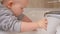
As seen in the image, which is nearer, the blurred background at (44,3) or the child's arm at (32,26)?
the child's arm at (32,26)

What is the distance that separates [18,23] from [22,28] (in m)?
0.02

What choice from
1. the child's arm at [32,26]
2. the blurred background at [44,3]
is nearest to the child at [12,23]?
the child's arm at [32,26]

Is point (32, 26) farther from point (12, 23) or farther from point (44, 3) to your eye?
point (44, 3)

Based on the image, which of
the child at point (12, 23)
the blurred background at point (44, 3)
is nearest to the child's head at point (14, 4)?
the child at point (12, 23)

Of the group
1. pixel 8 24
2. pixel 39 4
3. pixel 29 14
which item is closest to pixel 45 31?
pixel 8 24

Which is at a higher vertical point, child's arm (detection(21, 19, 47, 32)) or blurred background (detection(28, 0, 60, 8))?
blurred background (detection(28, 0, 60, 8))

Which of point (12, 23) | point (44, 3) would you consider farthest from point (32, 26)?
point (44, 3)

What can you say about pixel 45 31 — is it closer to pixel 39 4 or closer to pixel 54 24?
pixel 54 24

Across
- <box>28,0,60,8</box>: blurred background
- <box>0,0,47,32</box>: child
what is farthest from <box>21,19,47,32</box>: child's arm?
<box>28,0,60,8</box>: blurred background

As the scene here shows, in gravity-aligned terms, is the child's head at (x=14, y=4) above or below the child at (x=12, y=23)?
above

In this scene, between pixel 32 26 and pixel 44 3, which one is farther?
pixel 44 3

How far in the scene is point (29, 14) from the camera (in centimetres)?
70

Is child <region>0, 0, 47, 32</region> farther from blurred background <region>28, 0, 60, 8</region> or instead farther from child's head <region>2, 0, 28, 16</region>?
blurred background <region>28, 0, 60, 8</region>

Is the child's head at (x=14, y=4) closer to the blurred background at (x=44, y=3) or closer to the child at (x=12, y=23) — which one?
the child at (x=12, y=23)
